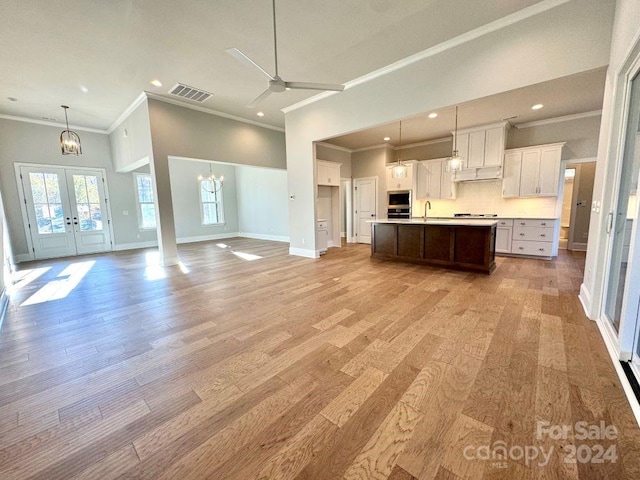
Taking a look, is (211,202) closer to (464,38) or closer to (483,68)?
(464,38)

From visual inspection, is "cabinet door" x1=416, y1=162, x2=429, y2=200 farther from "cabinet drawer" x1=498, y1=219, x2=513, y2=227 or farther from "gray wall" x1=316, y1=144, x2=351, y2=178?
"gray wall" x1=316, y1=144, x2=351, y2=178

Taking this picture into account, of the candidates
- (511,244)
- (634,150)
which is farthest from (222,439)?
(511,244)

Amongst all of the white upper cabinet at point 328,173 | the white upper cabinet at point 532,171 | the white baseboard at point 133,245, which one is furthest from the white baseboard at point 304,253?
A: the white baseboard at point 133,245

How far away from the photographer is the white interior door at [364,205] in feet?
27.3

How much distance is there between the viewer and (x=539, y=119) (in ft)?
19.1

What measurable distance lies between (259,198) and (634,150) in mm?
9081

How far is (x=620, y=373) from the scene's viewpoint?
72.7 inches

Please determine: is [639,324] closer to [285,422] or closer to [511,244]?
[285,422]

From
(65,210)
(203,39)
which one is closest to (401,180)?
(203,39)

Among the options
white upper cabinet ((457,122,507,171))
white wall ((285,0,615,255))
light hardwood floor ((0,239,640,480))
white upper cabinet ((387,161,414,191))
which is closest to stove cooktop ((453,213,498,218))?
white upper cabinet ((457,122,507,171))

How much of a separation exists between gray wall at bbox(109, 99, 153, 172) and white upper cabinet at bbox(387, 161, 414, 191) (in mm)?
6057

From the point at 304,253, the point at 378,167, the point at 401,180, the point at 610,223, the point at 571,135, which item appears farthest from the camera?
the point at 378,167

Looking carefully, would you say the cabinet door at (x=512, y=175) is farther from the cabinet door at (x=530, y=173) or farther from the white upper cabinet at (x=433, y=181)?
the white upper cabinet at (x=433, y=181)

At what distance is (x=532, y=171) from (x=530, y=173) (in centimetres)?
5
